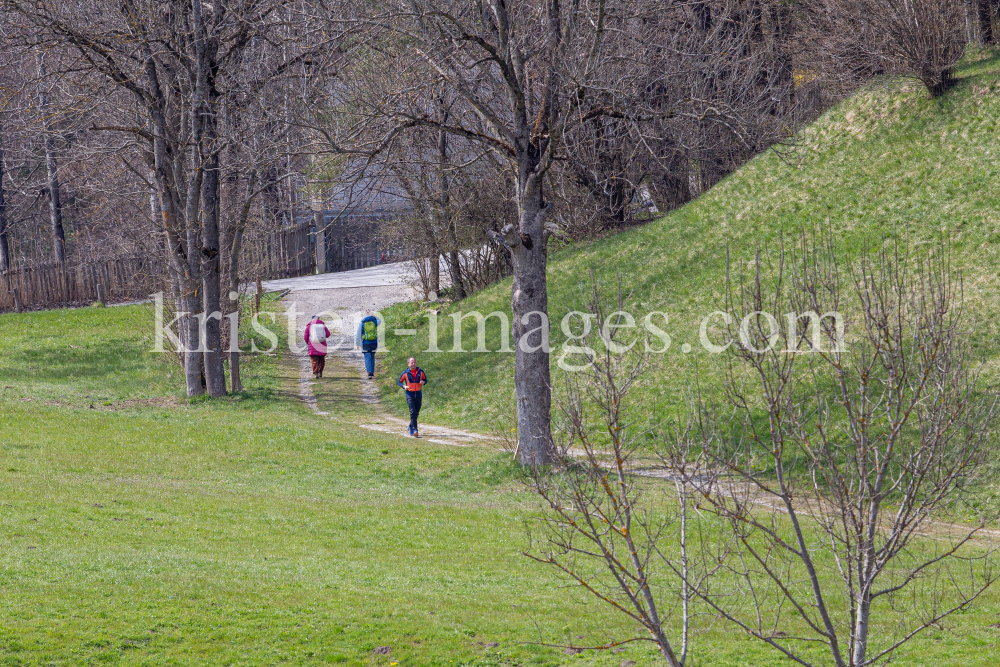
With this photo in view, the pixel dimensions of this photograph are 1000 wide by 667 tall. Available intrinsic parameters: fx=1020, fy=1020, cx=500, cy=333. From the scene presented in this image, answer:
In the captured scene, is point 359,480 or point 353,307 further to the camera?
point 353,307

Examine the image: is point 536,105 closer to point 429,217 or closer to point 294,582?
point 294,582

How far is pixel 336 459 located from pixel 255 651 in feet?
29.0

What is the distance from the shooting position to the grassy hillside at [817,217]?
20.2 metres

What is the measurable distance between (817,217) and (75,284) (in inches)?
1125

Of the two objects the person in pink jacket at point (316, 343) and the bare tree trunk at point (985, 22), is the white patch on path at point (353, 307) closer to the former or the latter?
the person in pink jacket at point (316, 343)

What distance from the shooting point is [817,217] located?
22750 millimetres

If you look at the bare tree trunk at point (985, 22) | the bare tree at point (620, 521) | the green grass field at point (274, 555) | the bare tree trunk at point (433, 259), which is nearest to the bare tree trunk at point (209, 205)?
the green grass field at point (274, 555)

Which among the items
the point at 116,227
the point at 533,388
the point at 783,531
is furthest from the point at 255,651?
the point at 116,227

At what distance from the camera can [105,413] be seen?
2036cm

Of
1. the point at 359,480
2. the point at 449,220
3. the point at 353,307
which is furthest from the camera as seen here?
the point at 353,307

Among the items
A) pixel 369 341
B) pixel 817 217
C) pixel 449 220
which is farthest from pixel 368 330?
pixel 817 217

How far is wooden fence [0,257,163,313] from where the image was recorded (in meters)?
→ 37.6

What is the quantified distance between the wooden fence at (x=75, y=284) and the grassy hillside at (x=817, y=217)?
1635 centimetres

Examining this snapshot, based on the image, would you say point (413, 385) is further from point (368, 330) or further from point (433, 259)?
point (433, 259)
